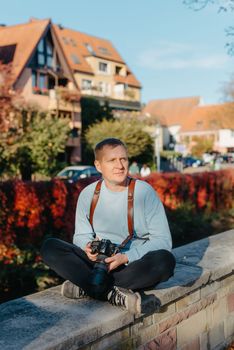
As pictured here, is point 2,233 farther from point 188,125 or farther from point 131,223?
point 188,125

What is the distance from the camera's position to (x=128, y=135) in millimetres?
36625

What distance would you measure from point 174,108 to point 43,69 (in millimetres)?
52197

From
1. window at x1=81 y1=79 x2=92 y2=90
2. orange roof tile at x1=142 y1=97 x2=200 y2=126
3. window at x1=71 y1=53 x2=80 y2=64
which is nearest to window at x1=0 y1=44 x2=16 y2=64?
window at x1=81 y1=79 x2=92 y2=90

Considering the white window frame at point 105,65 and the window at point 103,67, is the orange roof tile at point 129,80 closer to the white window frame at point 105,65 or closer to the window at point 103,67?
the white window frame at point 105,65

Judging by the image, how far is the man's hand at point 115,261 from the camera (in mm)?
2689

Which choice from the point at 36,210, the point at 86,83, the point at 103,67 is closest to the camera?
the point at 36,210

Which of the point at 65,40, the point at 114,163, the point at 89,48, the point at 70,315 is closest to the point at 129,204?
the point at 114,163

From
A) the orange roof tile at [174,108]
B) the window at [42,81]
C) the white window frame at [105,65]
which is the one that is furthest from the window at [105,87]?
the orange roof tile at [174,108]

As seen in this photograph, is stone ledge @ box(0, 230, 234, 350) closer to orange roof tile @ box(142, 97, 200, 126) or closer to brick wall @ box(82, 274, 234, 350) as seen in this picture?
brick wall @ box(82, 274, 234, 350)

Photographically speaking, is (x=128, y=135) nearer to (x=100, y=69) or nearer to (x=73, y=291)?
(x=100, y=69)

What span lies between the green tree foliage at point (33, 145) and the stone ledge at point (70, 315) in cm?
→ 2314

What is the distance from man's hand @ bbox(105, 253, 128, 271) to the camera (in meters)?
2.69

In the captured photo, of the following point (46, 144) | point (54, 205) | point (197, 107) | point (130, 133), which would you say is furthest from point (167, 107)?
point (54, 205)

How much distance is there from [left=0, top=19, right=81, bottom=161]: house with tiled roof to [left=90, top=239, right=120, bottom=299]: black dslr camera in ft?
107
